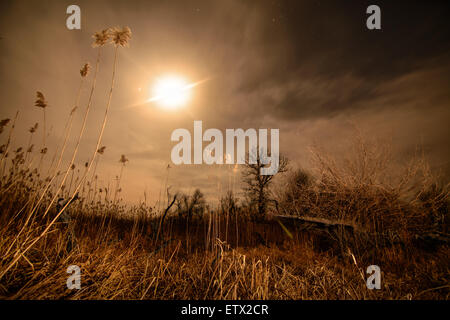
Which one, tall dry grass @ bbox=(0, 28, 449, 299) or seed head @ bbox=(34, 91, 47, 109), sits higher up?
seed head @ bbox=(34, 91, 47, 109)

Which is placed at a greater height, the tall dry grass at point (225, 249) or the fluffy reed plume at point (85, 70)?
the fluffy reed plume at point (85, 70)

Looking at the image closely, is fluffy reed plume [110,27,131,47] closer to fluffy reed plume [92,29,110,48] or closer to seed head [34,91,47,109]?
fluffy reed plume [92,29,110,48]

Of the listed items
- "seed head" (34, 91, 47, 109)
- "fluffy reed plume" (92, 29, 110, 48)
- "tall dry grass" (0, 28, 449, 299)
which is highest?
"fluffy reed plume" (92, 29, 110, 48)

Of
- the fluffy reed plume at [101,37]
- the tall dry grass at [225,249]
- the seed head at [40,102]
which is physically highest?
the fluffy reed plume at [101,37]

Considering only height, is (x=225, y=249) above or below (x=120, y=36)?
below

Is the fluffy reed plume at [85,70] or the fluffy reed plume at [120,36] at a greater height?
the fluffy reed plume at [120,36]

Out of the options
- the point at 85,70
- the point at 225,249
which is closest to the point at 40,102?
the point at 85,70

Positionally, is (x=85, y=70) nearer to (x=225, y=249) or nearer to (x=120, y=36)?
(x=120, y=36)

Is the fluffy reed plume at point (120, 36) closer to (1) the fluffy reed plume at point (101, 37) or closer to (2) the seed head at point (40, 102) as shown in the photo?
(1) the fluffy reed plume at point (101, 37)
